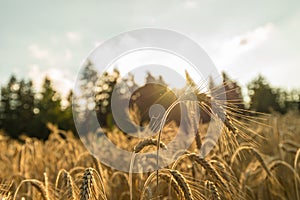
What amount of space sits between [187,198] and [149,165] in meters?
1.68

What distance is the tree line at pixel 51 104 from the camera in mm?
33062

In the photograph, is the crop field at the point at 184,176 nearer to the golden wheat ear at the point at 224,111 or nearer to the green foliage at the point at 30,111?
the golden wheat ear at the point at 224,111

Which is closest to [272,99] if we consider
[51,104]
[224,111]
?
[51,104]

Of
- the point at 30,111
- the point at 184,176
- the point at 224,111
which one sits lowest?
the point at 184,176

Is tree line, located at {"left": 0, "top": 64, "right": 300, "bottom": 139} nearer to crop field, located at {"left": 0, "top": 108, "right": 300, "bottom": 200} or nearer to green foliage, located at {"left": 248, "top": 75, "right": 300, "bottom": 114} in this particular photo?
green foliage, located at {"left": 248, "top": 75, "right": 300, "bottom": 114}

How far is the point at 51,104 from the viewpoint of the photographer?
3588cm

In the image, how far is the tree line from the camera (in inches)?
1302

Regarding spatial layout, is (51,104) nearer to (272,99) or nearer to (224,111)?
(272,99)

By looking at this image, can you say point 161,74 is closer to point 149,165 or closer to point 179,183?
point 149,165

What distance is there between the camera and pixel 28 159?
420cm

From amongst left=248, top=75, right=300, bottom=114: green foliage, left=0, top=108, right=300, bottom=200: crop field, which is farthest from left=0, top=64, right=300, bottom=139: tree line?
left=0, top=108, right=300, bottom=200: crop field

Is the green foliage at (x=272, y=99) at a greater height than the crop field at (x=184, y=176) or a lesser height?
greater

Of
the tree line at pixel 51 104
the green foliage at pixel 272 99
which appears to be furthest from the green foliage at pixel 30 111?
the green foliage at pixel 272 99

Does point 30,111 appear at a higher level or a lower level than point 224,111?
higher
